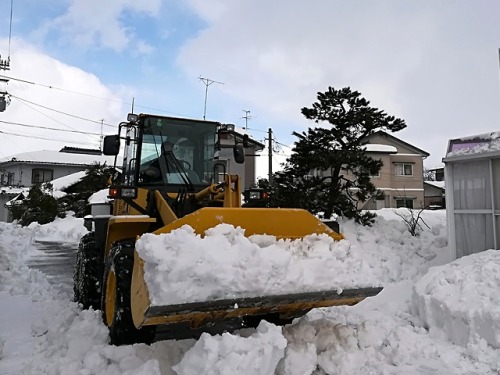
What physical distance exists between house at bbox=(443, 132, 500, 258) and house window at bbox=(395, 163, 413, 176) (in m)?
23.4

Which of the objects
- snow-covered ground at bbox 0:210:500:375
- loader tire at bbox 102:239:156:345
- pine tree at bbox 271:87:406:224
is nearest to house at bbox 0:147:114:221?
pine tree at bbox 271:87:406:224

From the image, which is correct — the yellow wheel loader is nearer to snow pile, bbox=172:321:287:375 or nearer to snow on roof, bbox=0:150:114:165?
snow pile, bbox=172:321:287:375

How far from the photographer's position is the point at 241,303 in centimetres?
312

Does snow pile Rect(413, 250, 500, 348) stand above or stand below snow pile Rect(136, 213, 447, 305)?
below

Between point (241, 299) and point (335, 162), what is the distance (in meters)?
7.56

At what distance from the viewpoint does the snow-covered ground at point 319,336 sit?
10.2 ft

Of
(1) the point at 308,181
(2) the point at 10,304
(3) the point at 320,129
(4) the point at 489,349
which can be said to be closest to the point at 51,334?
(2) the point at 10,304

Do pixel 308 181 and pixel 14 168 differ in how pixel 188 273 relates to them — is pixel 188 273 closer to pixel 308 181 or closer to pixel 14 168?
pixel 308 181

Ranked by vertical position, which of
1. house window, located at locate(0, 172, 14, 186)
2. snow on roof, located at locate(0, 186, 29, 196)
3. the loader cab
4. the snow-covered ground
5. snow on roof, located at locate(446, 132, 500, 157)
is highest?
house window, located at locate(0, 172, 14, 186)

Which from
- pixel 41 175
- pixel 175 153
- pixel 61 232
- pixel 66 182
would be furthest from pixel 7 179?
pixel 175 153

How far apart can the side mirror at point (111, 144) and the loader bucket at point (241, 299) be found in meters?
2.42

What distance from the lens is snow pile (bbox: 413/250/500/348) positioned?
4.31 meters

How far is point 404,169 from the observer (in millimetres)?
30922

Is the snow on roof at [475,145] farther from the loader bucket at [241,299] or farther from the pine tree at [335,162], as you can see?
the loader bucket at [241,299]
